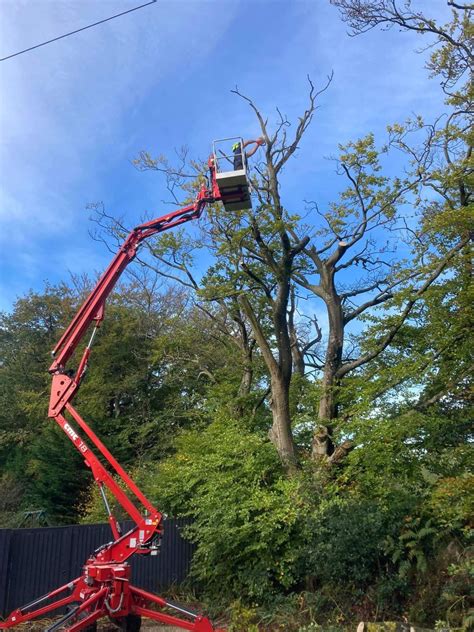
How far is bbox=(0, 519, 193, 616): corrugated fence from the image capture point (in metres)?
10.5

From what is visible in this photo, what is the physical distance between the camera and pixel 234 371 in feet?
66.9

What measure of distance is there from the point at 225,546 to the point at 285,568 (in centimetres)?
141

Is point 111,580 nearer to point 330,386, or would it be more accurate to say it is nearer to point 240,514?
point 240,514

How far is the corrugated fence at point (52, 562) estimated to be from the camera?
10.5 m

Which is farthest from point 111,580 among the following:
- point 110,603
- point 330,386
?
point 330,386

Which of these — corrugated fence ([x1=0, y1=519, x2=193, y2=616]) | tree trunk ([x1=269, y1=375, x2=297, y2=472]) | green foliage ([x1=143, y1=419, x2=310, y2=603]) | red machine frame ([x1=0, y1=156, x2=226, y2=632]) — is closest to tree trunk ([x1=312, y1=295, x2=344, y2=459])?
tree trunk ([x1=269, y1=375, x2=297, y2=472])

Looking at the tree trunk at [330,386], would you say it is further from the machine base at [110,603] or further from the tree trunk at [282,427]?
the machine base at [110,603]

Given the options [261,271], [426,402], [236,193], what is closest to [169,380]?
[261,271]

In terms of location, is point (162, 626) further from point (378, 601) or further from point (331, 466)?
point (331, 466)

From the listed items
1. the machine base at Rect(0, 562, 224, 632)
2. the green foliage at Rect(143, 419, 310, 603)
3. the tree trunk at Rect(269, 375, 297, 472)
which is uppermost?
the tree trunk at Rect(269, 375, 297, 472)

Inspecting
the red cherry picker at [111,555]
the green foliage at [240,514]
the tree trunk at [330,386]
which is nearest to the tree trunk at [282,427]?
the green foliage at [240,514]

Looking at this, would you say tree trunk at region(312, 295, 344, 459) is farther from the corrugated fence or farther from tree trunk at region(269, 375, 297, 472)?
the corrugated fence

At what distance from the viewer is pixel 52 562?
11211 mm

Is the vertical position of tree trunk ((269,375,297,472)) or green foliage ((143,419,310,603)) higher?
tree trunk ((269,375,297,472))
